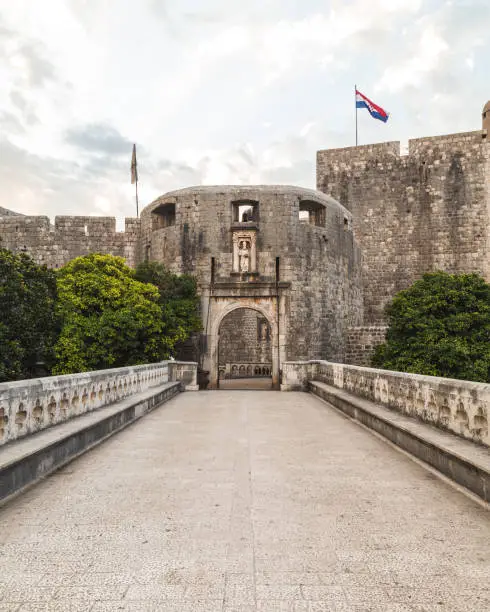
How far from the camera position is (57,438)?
4.83 meters

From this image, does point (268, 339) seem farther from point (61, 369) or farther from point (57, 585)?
point (57, 585)

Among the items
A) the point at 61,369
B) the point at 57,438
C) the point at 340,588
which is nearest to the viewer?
the point at 340,588

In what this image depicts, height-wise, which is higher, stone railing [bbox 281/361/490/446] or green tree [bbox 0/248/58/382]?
green tree [bbox 0/248/58/382]

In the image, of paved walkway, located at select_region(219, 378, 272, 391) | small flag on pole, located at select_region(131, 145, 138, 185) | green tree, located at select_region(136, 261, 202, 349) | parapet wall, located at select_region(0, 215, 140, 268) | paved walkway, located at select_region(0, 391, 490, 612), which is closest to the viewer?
paved walkway, located at select_region(0, 391, 490, 612)

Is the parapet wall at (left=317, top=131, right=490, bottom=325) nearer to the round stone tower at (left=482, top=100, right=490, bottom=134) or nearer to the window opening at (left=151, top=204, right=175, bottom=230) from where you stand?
the round stone tower at (left=482, top=100, right=490, bottom=134)

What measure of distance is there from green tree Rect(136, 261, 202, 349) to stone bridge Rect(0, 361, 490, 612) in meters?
9.60

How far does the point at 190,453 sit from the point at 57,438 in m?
1.49

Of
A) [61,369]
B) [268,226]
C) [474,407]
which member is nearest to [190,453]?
[474,407]

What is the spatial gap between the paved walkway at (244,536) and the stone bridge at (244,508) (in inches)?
0.5

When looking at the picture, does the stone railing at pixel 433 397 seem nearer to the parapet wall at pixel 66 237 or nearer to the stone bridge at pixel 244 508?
the stone bridge at pixel 244 508

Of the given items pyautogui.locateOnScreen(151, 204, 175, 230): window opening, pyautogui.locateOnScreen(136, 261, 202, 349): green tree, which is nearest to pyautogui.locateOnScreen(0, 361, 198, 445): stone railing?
pyautogui.locateOnScreen(136, 261, 202, 349): green tree

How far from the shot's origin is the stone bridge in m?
2.39

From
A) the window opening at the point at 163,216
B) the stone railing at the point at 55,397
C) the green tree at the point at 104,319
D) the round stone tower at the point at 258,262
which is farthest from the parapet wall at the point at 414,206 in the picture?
the stone railing at the point at 55,397

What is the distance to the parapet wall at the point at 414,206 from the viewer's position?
2522 cm
